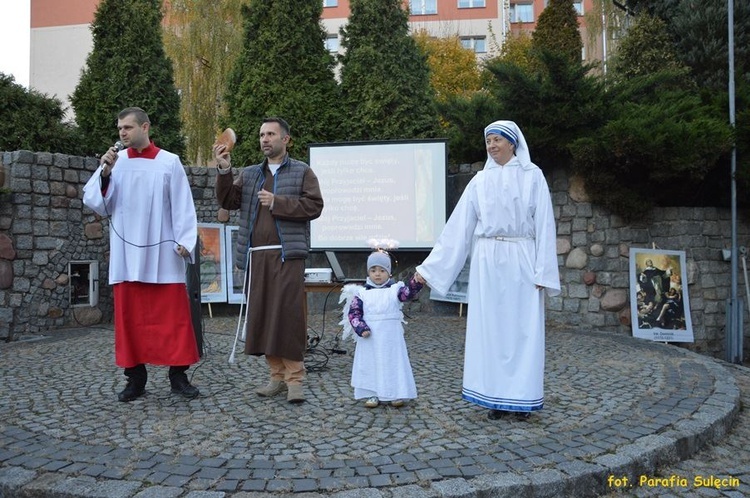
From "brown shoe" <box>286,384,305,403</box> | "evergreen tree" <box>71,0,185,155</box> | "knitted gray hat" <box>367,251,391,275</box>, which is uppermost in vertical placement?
"evergreen tree" <box>71,0,185,155</box>

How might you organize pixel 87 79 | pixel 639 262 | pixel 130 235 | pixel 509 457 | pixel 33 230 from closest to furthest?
pixel 509 457 → pixel 130 235 → pixel 33 230 → pixel 639 262 → pixel 87 79

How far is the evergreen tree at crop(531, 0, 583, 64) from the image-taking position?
18766 mm

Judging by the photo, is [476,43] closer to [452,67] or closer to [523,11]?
[523,11]

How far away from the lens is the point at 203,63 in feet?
63.8

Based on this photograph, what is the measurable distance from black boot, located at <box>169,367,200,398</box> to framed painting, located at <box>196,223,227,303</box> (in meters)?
5.30

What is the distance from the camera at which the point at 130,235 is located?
4.55 m

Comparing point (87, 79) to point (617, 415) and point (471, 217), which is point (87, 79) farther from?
point (617, 415)

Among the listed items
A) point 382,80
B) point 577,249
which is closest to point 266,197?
point 577,249

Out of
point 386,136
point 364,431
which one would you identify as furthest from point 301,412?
point 386,136

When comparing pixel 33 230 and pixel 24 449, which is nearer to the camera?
pixel 24 449

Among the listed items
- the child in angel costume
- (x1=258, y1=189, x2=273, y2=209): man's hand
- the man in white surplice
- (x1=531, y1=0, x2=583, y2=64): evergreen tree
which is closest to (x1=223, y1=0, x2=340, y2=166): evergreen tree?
(x1=258, y1=189, x2=273, y2=209): man's hand

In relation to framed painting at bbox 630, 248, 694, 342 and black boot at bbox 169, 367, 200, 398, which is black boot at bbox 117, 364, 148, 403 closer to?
black boot at bbox 169, 367, 200, 398

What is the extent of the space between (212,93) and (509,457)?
18.1 metres

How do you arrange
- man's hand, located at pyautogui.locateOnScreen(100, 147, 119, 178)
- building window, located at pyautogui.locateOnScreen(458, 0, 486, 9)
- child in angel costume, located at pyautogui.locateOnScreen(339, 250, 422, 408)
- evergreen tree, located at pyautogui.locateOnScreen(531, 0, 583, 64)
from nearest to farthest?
man's hand, located at pyautogui.locateOnScreen(100, 147, 119, 178)
child in angel costume, located at pyautogui.locateOnScreen(339, 250, 422, 408)
evergreen tree, located at pyautogui.locateOnScreen(531, 0, 583, 64)
building window, located at pyautogui.locateOnScreen(458, 0, 486, 9)
